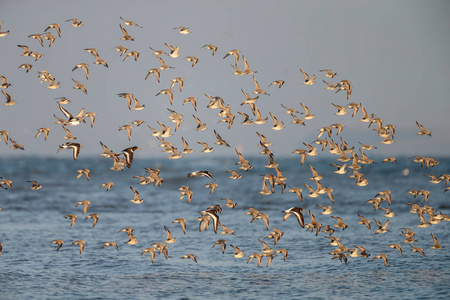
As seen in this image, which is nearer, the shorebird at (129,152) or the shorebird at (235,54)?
the shorebird at (129,152)

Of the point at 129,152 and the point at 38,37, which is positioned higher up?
the point at 38,37

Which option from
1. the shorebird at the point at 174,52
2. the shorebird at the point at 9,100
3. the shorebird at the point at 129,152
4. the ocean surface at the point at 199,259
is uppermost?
the shorebird at the point at 174,52

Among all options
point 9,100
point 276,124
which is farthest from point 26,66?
point 276,124

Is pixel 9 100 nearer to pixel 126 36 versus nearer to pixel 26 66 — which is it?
pixel 26 66

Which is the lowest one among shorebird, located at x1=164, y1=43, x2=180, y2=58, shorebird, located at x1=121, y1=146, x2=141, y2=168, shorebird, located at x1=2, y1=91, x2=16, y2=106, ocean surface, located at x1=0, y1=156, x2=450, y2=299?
ocean surface, located at x1=0, y1=156, x2=450, y2=299

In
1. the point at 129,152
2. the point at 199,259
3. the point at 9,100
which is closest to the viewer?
the point at 199,259

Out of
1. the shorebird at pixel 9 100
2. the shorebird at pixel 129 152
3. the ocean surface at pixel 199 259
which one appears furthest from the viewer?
the shorebird at pixel 9 100

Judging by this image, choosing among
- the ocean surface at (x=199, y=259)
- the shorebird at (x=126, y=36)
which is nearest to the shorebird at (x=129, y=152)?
the ocean surface at (x=199, y=259)

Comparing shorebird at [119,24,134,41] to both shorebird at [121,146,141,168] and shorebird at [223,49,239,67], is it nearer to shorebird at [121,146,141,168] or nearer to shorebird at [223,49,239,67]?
shorebird at [223,49,239,67]

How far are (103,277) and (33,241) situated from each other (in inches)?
239

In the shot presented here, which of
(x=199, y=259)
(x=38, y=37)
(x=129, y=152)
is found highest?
(x=38, y=37)

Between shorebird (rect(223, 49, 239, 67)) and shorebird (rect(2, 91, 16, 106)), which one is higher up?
shorebird (rect(223, 49, 239, 67))

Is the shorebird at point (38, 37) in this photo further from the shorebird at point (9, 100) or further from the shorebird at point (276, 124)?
the shorebird at point (276, 124)

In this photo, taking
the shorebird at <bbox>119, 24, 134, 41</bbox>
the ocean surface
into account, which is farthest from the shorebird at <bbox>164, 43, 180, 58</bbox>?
the ocean surface
